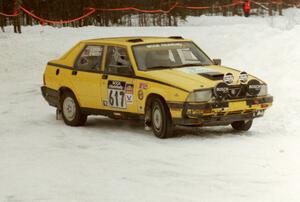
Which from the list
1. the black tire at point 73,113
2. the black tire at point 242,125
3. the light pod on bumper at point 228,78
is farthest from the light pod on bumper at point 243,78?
the black tire at point 73,113

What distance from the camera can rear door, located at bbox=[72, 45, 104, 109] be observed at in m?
12.6

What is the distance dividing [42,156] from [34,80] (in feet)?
35.5

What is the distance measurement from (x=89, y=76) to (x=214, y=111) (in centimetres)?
271

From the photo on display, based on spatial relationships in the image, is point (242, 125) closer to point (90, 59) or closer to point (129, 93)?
point (129, 93)

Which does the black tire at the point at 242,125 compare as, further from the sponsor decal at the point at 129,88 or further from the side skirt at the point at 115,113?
the sponsor decal at the point at 129,88

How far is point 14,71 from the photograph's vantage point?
→ 2306 cm

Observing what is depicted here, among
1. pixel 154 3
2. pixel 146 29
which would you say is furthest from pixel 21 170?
pixel 154 3

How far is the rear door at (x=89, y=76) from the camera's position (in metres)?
12.6

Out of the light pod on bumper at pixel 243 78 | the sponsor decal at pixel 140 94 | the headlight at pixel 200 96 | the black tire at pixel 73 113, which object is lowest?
the black tire at pixel 73 113

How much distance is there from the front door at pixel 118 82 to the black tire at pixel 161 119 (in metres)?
0.52

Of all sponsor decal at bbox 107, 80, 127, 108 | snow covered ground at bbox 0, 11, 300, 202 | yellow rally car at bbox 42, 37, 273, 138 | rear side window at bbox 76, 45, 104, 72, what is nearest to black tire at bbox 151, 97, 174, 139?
yellow rally car at bbox 42, 37, 273, 138

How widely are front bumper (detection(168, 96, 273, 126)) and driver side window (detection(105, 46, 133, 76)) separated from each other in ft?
4.21

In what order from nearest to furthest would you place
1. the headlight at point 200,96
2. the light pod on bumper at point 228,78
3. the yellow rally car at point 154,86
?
the headlight at point 200,96, the yellow rally car at point 154,86, the light pod on bumper at point 228,78

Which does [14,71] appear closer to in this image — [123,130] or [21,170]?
[123,130]
